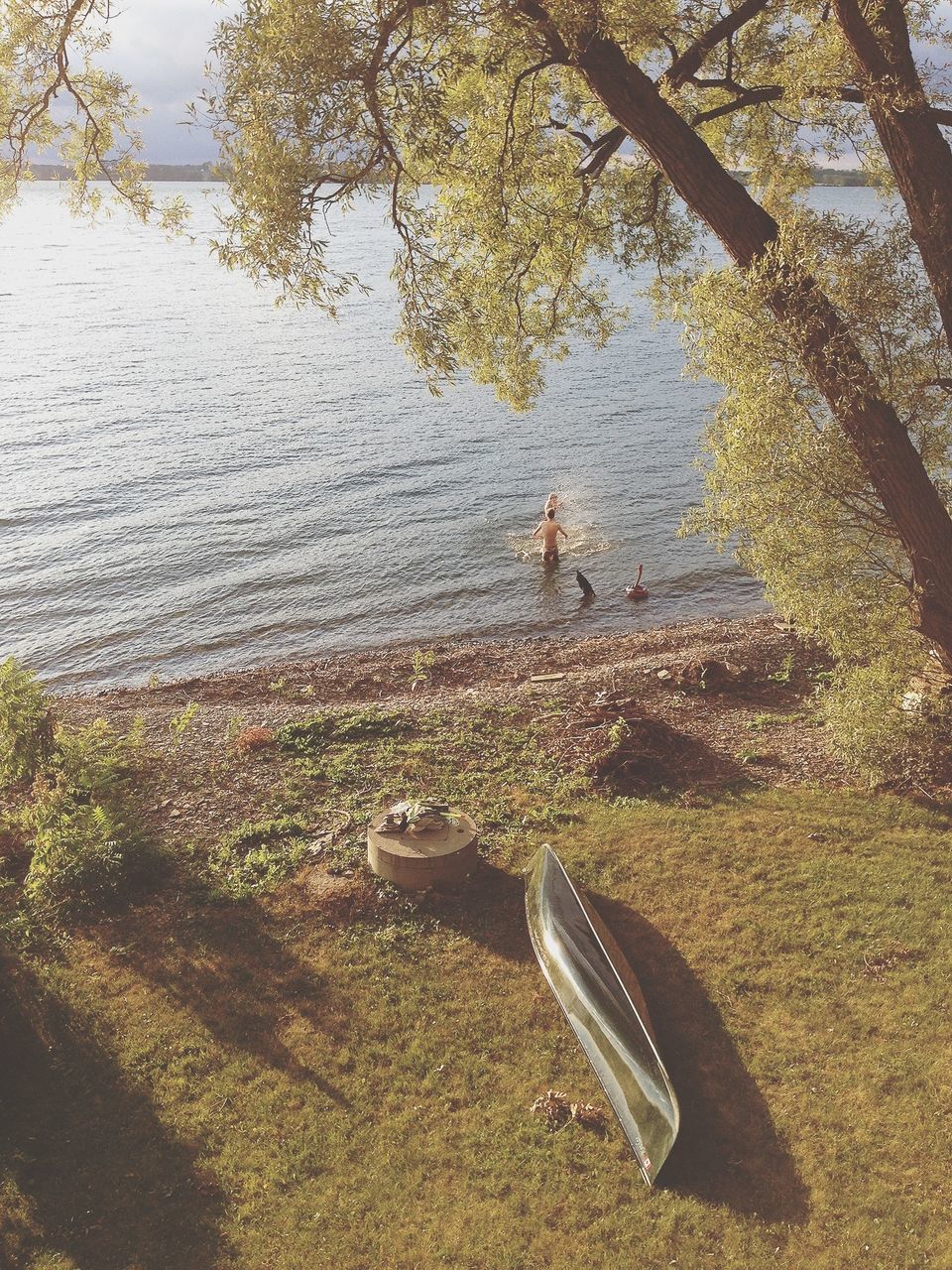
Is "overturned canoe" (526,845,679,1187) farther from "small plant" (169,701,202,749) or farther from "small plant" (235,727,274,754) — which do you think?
"small plant" (169,701,202,749)

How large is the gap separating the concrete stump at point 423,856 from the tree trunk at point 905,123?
378 inches

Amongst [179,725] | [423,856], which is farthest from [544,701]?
[179,725]

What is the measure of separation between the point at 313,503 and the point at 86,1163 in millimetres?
29841

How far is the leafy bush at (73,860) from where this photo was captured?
1223 cm

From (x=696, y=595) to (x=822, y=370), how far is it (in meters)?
18.6

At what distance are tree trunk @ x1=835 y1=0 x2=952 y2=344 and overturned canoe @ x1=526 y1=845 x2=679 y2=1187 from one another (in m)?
9.08

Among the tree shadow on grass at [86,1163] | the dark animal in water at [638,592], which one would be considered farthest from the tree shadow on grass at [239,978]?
the dark animal in water at [638,592]

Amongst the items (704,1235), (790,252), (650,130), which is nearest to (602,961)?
(704,1235)

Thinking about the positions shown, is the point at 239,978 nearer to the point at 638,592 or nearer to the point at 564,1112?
the point at 564,1112

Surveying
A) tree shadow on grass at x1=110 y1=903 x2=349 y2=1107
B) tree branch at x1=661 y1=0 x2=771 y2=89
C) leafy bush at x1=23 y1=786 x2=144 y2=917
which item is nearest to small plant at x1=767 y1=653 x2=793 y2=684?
tree branch at x1=661 y1=0 x2=771 y2=89

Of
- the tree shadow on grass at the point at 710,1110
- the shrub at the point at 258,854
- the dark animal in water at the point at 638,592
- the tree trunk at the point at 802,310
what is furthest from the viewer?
the dark animal in water at the point at 638,592

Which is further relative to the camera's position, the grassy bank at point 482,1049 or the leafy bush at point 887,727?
the leafy bush at point 887,727

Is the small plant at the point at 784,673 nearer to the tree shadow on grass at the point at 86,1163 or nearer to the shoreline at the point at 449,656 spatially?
the shoreline at the point at 449,656

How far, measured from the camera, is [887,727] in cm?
1291
